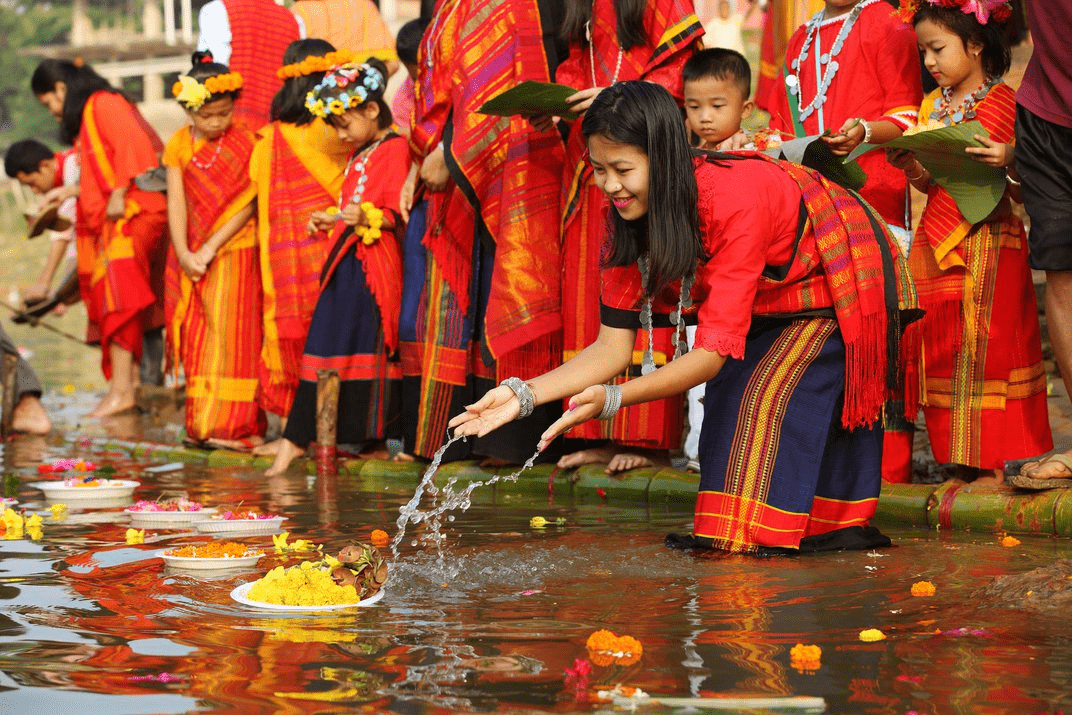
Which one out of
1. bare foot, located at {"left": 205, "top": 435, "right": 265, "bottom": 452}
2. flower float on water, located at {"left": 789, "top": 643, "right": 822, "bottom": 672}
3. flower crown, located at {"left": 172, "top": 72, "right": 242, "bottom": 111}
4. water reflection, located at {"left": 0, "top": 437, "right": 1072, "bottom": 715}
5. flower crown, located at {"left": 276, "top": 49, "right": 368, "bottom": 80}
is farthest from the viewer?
bare foot, located at {"left": 205, "top": 435, "right": 265, "bottom": 452}

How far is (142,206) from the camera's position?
891 cm

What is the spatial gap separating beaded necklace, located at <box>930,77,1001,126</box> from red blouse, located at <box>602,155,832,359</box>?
118 centimetres

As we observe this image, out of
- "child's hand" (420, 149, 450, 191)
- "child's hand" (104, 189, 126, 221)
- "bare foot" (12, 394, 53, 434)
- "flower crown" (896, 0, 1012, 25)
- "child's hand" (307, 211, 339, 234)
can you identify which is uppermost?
"flower crown" (896, 0, 1012, 25)

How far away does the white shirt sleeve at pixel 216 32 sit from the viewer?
789cm

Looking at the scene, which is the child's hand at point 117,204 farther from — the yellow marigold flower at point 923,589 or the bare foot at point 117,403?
the yellow marigold flower at point 923,589

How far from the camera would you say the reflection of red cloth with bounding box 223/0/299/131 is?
7.87 meters

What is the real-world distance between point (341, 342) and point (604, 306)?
2.91 m

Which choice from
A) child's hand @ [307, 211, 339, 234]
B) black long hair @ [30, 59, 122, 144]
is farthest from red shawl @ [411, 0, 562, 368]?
black long hair @ [30, 59, 122, 144]

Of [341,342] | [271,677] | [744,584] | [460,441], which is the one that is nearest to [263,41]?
[341,342]

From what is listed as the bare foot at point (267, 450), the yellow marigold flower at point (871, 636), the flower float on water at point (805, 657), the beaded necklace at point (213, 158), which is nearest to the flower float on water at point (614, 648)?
the flower float on water at point (805, 657)

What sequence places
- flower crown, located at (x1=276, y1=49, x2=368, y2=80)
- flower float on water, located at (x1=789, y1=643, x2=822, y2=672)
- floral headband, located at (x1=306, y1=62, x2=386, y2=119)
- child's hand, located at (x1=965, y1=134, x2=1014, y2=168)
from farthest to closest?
1. flower crown, located at (x1=276, y1=49, x2=368, y2=80)
2. floral headband, located at (x1=306, y1=62, x2=386, y2=119)
3. child's hand, located at (x1=965, y1=134, x2=1014, y2=168)
4. flower float on water, located at (x1=789, y1=643, x2=822, y2=672)

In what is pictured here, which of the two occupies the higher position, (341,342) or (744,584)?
(341,342)

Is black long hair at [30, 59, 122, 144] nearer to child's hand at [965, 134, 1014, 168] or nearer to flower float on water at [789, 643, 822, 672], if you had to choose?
child's hand at [965, 134, 1014, 168]

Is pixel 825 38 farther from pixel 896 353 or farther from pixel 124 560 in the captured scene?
pixel 124 560
